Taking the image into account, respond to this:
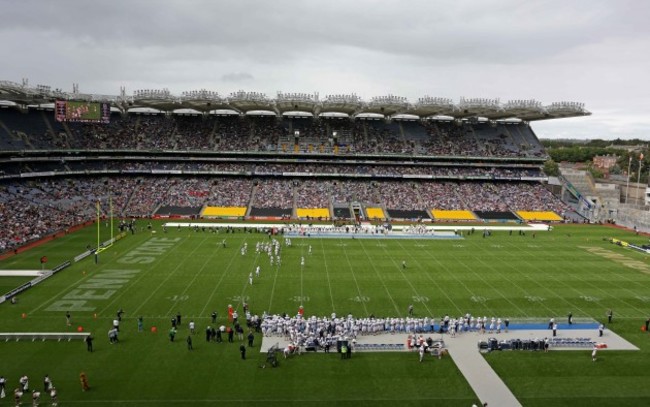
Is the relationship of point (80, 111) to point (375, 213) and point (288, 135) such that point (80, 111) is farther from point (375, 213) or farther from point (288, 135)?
point (375, 213)

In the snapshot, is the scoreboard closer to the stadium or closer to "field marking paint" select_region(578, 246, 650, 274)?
the stadium

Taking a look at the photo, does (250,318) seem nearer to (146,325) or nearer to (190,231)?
(146,325)

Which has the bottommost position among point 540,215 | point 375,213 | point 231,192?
point 375,213

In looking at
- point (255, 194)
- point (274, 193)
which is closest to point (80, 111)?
point (255, 194)

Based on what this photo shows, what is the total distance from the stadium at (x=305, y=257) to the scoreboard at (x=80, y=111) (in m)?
0.20

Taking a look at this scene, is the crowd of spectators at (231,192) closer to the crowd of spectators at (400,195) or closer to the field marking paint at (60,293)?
the crowd of spectators at (400,195)

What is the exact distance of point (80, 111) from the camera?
159 ft

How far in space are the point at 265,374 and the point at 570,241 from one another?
36860 mm

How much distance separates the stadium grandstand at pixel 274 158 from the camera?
54.8 meters

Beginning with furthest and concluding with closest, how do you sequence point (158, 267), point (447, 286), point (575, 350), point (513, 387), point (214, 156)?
point (214, 156)
point (158, 267)
point (447, 286)
point (575, 350)
point (513, 387)

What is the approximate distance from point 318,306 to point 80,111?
123ft

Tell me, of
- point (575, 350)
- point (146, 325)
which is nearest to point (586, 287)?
point (575, 350)

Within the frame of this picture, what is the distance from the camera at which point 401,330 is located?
2133 centimetres

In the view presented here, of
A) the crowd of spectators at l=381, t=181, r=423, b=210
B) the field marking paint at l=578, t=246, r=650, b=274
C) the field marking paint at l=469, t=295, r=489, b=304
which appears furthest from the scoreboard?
the field marking paint at l=578, t=246, r=650, b=274
